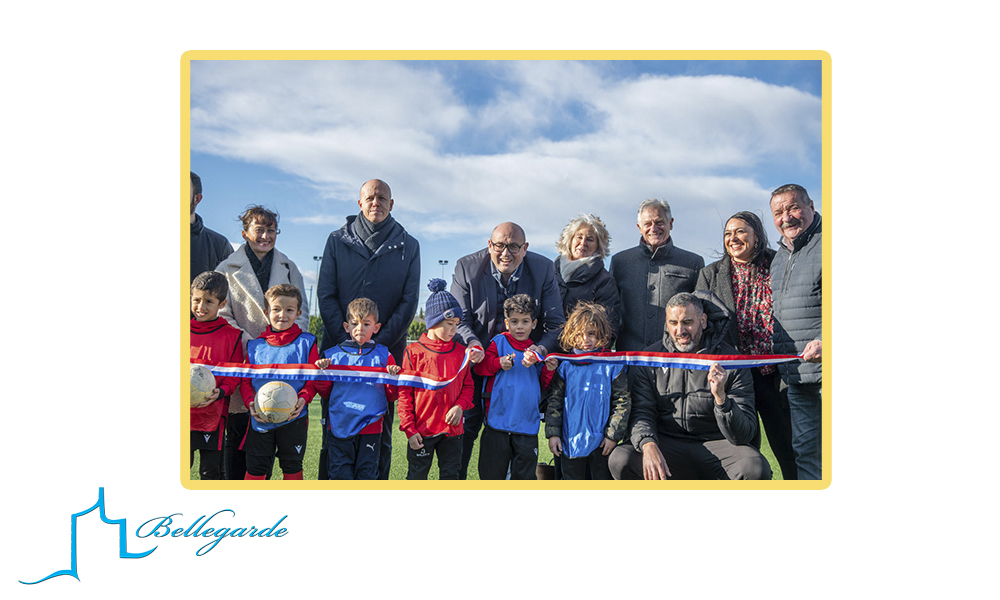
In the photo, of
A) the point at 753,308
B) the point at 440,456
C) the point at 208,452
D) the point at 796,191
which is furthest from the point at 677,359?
the point at 208,452

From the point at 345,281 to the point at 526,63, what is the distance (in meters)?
2.08

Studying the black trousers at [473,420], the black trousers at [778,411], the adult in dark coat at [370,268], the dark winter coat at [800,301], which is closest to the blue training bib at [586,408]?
the black trousers at [473,420]

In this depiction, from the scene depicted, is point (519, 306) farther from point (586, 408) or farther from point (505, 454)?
point (505, 454)

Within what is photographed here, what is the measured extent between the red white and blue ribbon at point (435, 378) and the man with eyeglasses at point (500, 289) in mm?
303

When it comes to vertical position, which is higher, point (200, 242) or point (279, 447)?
point (200, 242)

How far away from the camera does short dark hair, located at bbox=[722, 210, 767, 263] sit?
464 centimetres

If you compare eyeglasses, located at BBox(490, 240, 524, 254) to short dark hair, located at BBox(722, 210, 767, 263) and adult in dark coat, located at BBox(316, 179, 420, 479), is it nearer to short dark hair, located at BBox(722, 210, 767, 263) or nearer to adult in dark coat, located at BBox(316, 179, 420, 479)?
adult in dark coat, located at BBox(316, 179, 420, 479)

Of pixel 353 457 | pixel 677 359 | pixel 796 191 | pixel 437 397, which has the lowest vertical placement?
pixel 353 457

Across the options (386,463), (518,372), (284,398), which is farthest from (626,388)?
(284,398)

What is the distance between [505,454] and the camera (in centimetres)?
447

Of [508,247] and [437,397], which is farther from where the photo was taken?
[508,247]

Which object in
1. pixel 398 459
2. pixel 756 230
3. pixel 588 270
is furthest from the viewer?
pixel 398 459

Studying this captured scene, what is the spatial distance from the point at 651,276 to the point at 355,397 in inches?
91.6

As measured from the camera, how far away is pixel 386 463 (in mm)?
4879
